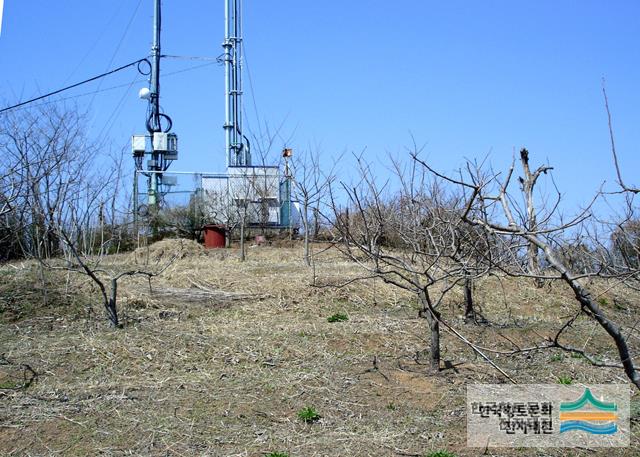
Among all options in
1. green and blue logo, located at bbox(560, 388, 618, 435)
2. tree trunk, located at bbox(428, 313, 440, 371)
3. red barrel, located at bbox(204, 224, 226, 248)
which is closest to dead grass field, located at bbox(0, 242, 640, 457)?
tree trunk, located at bbox(428, 313, 440, 371)

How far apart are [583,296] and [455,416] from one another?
7.69 feet

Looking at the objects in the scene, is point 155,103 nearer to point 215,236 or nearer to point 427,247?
point 215,236

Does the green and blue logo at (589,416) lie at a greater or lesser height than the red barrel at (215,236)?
lesser

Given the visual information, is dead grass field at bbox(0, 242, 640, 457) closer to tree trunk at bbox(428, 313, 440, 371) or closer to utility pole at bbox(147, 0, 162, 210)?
tree trunk at bbox(428, 313, 440, 371)

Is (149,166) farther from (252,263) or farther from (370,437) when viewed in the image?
(370,437)

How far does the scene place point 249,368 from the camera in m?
6.29

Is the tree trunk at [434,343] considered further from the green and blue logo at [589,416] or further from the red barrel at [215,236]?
the red barrel at [215,236]

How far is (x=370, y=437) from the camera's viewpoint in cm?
464

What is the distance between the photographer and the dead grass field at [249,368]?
463 cm

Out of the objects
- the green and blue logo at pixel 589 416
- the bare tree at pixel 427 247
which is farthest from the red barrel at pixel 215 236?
the green and blue logo at pixel 589 416

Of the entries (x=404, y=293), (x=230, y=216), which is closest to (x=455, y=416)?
(x=404, y=293)

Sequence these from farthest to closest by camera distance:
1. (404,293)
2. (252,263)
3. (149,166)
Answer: (149,166)
(252,263)
(404,293)

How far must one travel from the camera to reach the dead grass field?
4.63 metres

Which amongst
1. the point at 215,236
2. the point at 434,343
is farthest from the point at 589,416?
the point at 215,236
